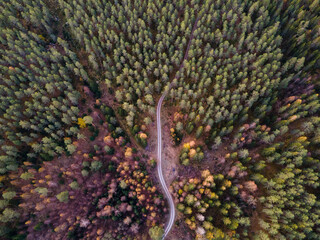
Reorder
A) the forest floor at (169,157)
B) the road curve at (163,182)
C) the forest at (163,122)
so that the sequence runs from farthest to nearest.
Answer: the road curve at (163,182)
the forest floor at (169,157)
the forest at (163,122)

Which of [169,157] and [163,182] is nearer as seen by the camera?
[163,182]

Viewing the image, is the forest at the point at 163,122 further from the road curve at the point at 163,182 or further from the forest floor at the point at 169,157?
the road curve at the point at 163,182

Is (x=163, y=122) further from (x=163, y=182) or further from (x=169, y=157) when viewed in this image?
(x=163, y=182)

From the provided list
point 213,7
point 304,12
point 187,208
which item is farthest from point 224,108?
point 304,12

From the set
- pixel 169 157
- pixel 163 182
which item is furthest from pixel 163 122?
pixel 163 182

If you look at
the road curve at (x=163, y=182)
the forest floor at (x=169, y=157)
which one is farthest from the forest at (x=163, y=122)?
the road curve at (x=163, y=182)

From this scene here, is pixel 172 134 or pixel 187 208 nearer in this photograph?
pixel 187 208

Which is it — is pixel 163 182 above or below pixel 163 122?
below

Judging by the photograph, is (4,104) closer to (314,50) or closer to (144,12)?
(144,12)
